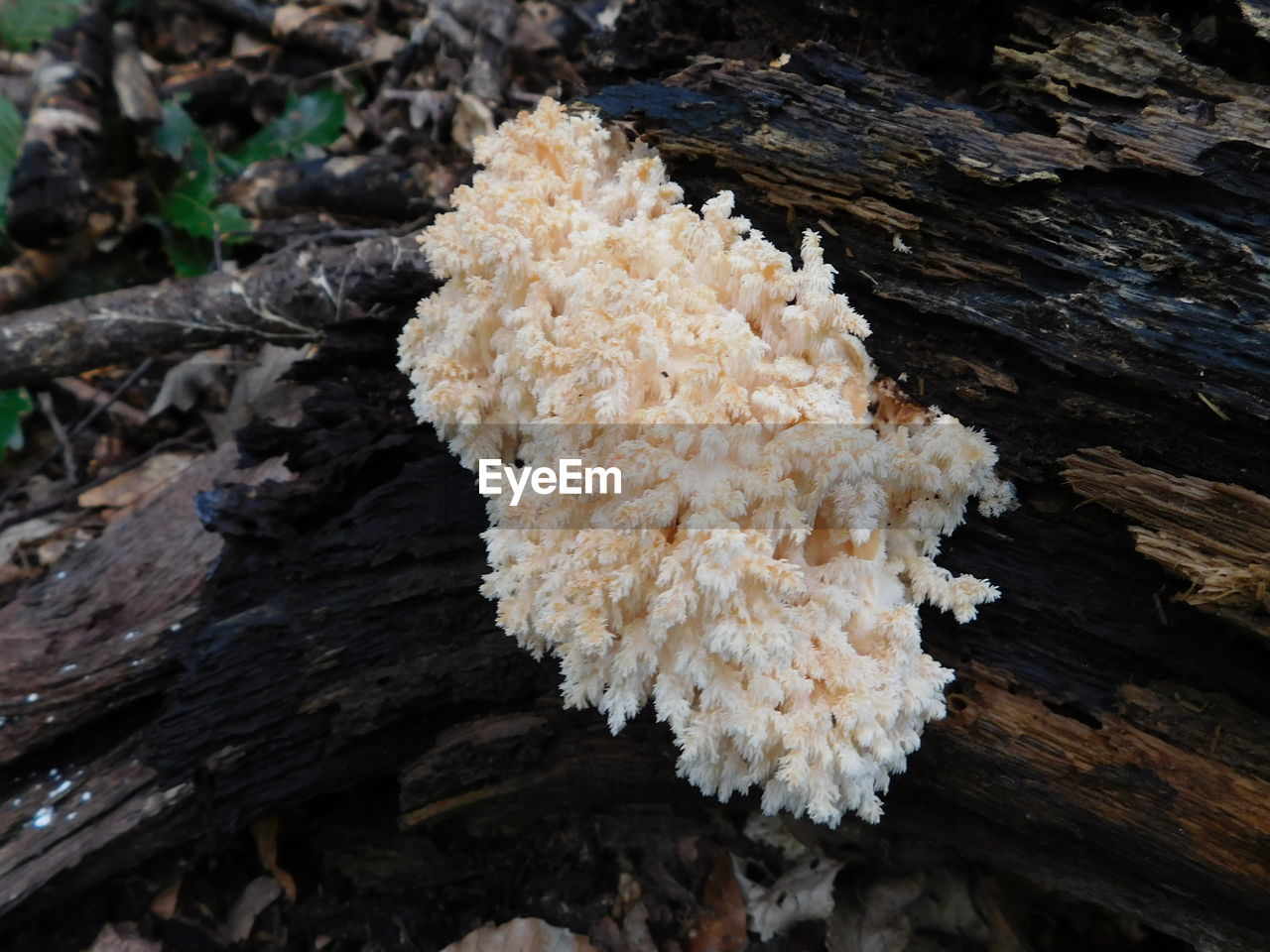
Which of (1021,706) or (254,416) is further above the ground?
(1021,706)

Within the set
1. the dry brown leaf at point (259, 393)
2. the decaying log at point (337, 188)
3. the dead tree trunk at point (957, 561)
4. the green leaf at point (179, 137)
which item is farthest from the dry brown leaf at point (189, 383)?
the dead tree trunk at point (957, 561)

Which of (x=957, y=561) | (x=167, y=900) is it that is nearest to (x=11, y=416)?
(x=167, y=900)

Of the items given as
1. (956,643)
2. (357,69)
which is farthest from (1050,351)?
(357,69)

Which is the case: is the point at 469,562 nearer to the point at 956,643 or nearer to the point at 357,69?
the point at 956,643

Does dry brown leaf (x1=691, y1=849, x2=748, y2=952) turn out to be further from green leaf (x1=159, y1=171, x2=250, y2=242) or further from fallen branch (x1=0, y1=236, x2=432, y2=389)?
green leaf (x1=159, y1=171, x2=250, y2=242)

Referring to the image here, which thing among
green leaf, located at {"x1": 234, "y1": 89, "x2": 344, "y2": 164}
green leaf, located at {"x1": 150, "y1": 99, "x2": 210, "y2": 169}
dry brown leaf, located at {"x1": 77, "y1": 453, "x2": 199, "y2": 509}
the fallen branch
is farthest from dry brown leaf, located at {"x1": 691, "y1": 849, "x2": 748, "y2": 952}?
green leaf, located at {"x1": 150, "y1": 99, "x2": 210, "y2": 169}
